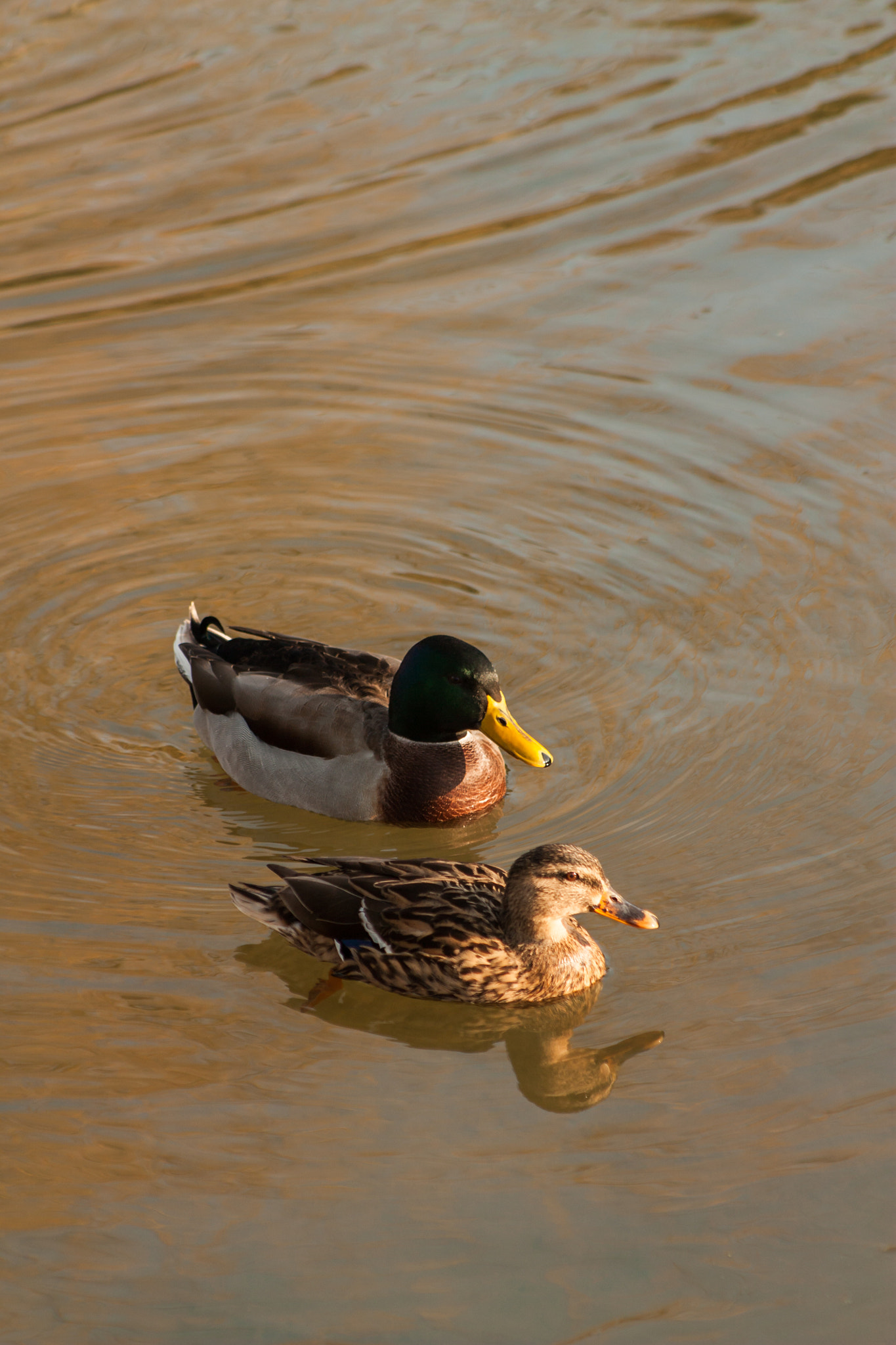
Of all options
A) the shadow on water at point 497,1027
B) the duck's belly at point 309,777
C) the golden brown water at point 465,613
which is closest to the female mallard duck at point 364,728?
the duck's belly at point 309,777

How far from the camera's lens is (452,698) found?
659cm

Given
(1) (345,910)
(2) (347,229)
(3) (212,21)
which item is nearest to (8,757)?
(1) (345,910)

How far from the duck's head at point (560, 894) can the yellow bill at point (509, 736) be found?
3.16ft

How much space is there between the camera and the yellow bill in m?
6.38

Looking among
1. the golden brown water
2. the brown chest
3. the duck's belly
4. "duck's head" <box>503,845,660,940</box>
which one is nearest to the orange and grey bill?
"duck's head" <box>503,845,660,940</box>

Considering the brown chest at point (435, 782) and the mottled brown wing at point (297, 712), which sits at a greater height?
the mottled brown wing at point (297, 712)

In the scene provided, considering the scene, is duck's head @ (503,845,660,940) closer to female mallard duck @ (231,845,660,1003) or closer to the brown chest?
female mallard duck @ (231,845,660,1003)

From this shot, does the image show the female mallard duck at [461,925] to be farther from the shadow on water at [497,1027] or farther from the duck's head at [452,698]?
the duck's head at [452,698]

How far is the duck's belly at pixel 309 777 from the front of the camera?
6730 mm

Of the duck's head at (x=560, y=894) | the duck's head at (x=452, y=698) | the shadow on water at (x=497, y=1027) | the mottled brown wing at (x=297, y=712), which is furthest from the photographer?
the mottled brown wing at (x=297, y=712)

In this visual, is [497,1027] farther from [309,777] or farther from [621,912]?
[309,777]

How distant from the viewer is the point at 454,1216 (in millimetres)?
4570

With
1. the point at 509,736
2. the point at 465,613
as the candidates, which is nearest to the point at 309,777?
the point at 509,736

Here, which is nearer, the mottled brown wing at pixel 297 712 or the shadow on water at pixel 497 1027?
the shadow on water at pixel 497 1027
